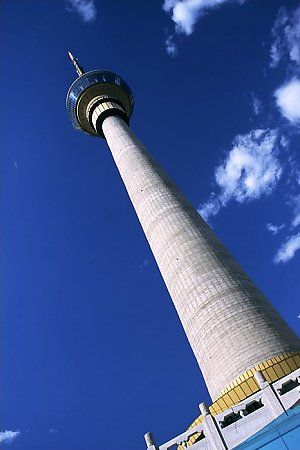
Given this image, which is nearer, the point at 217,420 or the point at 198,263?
the point at 217,420

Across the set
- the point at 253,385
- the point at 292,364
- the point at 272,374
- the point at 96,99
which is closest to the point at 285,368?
the point at 292,364

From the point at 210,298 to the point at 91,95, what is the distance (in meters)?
27.6

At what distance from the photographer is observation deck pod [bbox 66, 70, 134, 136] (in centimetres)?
3984

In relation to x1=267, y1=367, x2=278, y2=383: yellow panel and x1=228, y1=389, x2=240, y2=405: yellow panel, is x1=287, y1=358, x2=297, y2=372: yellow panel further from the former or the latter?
x1=228, y1=389, x2=240, y2=405: yellow panel

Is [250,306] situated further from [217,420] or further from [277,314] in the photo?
[217,420]

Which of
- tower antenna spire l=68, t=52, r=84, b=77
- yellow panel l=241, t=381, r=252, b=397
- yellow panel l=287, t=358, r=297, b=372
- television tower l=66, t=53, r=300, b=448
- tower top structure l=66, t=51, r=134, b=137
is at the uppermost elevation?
tower antenna spire l=68, t=52, r=84, b=77

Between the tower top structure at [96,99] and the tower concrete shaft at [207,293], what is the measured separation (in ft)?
40.9

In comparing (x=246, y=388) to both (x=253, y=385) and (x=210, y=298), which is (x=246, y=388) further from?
(x=210, y=298)

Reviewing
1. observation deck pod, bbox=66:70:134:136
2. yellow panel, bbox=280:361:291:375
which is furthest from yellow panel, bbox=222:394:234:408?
observation deck pod, bbox=66:70:134:136

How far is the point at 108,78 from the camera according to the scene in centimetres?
4125

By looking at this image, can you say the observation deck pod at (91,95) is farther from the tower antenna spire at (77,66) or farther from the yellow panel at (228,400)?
the yellow panel at (228,400)

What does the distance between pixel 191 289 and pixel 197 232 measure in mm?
3940

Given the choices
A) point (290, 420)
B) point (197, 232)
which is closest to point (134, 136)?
point (197, 232)

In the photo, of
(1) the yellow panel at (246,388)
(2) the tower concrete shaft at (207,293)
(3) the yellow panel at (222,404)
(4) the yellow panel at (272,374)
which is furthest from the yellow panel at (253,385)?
(3) the yellow panel at (222,404)
